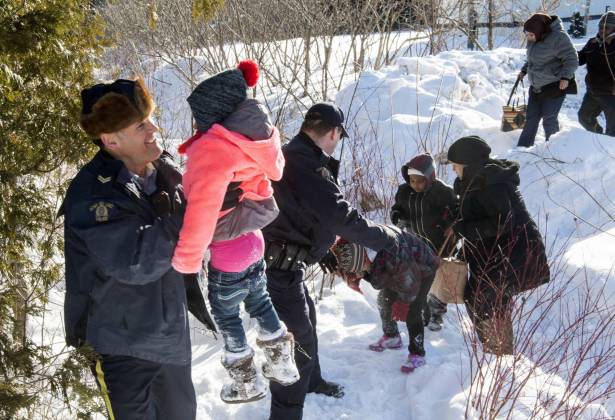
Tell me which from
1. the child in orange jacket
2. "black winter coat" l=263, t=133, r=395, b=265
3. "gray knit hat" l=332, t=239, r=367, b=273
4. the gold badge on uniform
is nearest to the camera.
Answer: the gold badge on uniform

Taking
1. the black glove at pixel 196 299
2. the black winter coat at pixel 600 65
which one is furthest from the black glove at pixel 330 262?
the black winter coat at pixel 600 65

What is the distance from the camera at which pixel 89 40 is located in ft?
8.80

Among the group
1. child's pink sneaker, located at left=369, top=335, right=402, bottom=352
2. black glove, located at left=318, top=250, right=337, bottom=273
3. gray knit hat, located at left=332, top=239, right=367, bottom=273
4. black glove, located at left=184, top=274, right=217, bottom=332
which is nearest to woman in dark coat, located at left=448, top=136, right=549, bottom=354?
child's pink sneaker, located at left=369, top=335, right=402, bottom=352

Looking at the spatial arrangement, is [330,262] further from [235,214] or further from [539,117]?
[539,117]

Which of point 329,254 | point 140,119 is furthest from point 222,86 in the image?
point 329,254

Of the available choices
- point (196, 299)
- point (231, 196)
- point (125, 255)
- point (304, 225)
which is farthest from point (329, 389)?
point (125, 255)

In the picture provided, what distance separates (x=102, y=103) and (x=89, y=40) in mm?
926

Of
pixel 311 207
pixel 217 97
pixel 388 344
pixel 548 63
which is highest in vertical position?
pixel 217 97

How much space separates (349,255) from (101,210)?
1657 mm

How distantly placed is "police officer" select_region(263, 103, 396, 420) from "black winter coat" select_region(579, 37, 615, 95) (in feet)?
18.5

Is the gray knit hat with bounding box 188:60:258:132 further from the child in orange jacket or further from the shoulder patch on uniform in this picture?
the shoulder patch on uniform

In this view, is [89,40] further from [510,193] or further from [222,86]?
[510,193]

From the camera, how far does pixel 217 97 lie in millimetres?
2115

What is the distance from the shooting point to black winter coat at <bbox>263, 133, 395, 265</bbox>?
8.90ft
